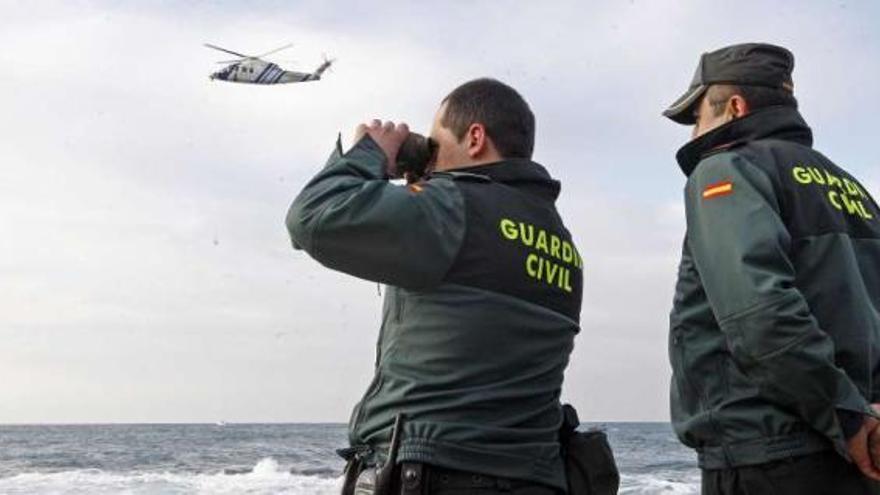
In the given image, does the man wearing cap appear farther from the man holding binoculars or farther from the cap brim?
the man holding binoculars

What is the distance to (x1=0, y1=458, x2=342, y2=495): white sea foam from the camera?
24.8 meters

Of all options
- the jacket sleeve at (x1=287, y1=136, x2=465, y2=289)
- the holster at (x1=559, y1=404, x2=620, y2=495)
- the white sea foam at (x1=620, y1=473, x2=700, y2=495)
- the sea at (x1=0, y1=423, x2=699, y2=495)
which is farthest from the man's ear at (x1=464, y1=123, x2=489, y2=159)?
the white sea foam at (x1=620, y1=473, x2=700, y2=495)

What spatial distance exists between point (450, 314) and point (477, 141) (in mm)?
556

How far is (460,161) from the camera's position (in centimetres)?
288

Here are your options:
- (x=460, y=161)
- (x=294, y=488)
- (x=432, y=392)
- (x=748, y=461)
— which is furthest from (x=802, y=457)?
(x=294, y=488)

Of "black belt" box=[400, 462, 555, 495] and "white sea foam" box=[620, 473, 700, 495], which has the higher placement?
"black belt" box=[400, 462, 555, 495]

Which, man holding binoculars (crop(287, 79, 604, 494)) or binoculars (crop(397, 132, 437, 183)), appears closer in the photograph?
man holding binoculars (crop(287, 79, 604, 494))

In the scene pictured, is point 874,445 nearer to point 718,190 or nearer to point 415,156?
point 718,190

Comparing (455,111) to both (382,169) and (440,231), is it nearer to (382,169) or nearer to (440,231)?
(382,169)

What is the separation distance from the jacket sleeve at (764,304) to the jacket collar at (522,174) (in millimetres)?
455

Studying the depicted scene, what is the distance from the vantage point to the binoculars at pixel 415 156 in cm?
285

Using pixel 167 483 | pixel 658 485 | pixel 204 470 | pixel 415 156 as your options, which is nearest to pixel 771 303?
pixel 415 156

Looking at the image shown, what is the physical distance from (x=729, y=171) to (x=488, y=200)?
74 cm

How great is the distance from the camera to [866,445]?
8.75 ft
